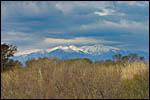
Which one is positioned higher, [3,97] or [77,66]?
[77,66]

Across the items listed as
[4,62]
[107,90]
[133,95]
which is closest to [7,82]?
[107,90]

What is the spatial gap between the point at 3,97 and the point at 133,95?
27.7 ft

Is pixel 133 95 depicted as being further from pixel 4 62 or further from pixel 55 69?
pixel 4 62

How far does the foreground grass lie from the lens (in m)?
17.5

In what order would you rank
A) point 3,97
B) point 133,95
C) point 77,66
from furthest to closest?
point 77,66
point 3,97
point 133,95

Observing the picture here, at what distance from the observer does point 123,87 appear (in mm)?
17734

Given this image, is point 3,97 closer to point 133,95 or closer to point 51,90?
point 51,90

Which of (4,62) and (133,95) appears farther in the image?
(4,62)

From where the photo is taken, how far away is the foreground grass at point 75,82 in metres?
17.5

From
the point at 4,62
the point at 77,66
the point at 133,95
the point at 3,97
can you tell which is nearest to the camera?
the point at 133,95

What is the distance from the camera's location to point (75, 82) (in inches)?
705

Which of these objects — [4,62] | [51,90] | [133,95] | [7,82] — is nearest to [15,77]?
[7,82]

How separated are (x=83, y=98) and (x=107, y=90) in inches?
62.9

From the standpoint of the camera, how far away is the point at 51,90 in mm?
17625
